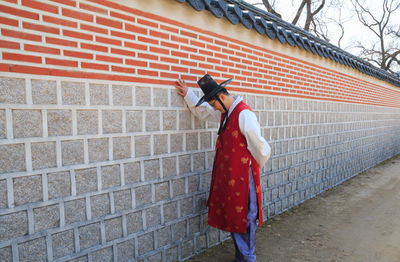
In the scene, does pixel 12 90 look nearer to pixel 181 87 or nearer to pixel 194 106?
pixel 181 87

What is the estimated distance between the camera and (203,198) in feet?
11.2

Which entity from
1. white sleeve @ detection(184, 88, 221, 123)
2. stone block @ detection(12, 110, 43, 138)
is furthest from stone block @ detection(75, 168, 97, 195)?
white sleeve @ detection(184, 88, 221, 123)

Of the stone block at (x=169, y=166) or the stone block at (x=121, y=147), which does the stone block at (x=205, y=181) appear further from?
the stone block at (x=121, y=147)

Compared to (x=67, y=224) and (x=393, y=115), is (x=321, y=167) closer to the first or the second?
(x=67, y=224)

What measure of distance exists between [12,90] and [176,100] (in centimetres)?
148

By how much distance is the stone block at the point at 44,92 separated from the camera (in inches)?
78.3

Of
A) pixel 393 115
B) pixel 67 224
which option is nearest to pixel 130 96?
pixel 67 224

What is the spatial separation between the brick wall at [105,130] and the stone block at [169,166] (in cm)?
1

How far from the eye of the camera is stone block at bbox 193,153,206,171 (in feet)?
10.7

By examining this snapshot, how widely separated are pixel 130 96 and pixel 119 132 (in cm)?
33

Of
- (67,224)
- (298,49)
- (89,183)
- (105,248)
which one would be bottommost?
(105,248)

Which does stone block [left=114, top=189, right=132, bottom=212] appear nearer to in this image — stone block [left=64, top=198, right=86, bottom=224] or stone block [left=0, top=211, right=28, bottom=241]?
stone block [left=64, top=198, right=86, bottom=224]

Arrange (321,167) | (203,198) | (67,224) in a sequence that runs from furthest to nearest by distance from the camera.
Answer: (321,167) → (203,198) → (67,224)

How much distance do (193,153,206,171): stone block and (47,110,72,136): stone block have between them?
1467mm
